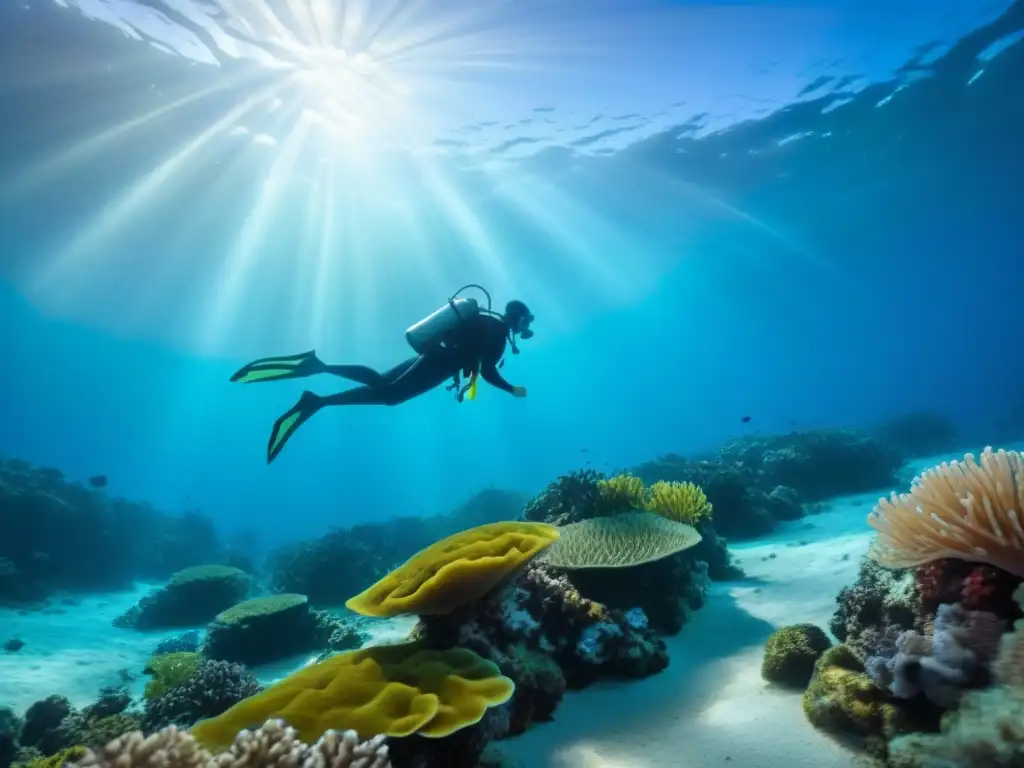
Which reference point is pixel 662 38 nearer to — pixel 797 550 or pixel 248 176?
pixel 797 550

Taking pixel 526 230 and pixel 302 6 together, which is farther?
pixel 526 230

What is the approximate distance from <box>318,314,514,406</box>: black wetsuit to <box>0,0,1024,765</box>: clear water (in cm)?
1653

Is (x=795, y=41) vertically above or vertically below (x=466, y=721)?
above

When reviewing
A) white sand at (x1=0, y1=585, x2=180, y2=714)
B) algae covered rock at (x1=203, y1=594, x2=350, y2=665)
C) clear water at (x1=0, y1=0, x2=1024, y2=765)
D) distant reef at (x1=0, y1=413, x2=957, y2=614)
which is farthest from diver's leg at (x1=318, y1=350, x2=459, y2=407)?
clear water at (x1=0, y1=0, x2=1024, y2=765)

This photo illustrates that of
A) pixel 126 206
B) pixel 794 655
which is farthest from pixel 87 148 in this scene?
pixel 794 655

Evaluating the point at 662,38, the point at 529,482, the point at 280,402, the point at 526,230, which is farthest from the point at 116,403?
the point at 662,38

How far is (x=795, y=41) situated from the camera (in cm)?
2019

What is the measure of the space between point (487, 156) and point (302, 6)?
1134cm

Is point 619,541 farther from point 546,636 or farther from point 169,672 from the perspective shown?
point 169,672

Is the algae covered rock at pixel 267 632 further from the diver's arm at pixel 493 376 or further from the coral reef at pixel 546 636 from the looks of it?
the coral reef at pixel 546 636

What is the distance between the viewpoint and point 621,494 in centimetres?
735

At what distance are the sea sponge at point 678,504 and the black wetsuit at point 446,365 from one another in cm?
297

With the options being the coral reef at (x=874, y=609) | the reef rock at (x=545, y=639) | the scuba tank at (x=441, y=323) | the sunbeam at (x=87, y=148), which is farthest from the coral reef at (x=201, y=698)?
the sunbeam at (x=87, y=148)

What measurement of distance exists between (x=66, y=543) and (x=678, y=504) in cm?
2236
